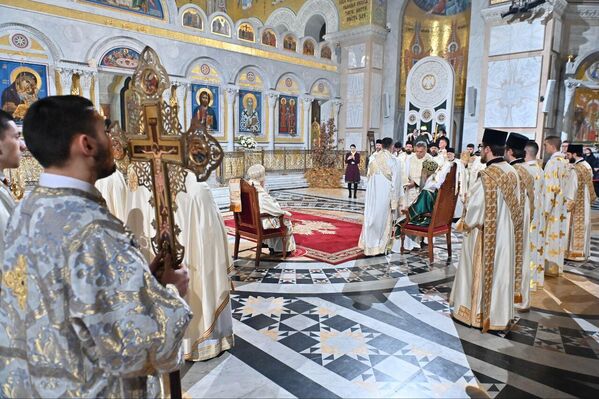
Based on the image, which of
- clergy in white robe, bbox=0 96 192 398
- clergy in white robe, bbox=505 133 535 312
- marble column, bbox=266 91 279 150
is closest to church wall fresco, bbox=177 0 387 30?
marble column, bbox=266 91 279 150

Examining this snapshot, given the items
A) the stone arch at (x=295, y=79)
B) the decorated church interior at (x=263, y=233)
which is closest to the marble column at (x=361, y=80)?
the stone arch at (x=295, y=79)

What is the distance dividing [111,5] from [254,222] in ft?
33.0

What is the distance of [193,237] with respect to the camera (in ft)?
9.46

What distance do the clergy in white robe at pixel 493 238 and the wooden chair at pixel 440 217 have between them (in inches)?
65.6

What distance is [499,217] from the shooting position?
3.55 m

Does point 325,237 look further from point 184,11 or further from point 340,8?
point 340,8

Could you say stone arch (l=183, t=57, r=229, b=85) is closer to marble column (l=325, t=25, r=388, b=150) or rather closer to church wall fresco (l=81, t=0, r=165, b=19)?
church wall fresco (l=81, t=0, r=165, b=19)

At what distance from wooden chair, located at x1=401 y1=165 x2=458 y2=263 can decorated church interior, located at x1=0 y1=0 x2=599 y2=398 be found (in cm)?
4

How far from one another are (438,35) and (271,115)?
835 centimetres

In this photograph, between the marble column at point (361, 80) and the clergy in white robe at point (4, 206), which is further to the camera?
the marble column at point (361, 80)

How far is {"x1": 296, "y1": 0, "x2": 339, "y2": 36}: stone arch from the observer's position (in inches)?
731

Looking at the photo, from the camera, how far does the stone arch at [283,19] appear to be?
20.7m

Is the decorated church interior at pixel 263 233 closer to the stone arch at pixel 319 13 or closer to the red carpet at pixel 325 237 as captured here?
the red carpet at pixel 325 237

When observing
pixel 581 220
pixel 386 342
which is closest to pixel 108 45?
pixel 386 342
